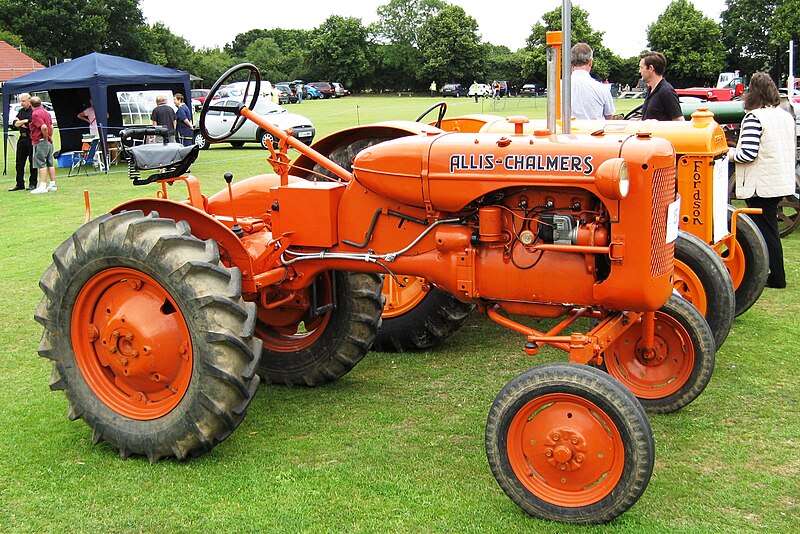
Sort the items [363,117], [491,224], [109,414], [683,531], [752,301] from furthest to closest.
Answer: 1. [363,117]
2. [752,301]
3. [109,414]
4. [491,224]
5. [683,531]

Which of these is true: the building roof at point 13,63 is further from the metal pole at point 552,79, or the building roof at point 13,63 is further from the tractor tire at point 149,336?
the metal pole at point 552,79

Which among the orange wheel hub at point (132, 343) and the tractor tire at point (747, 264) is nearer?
the orange wheel hub at point (132, 343)

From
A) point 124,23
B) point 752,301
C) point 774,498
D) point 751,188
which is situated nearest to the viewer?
point 774,498

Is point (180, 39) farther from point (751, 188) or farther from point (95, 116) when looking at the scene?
point (751, 188)

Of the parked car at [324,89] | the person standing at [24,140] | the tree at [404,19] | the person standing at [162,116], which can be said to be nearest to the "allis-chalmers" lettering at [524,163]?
the person standing at [24,140]

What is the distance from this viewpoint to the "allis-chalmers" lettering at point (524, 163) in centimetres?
352

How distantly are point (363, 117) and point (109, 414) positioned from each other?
99.3 feet

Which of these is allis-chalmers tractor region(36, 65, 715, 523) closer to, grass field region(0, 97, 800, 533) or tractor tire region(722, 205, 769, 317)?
grass field region(0, 97, 800, 533)

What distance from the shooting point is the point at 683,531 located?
128 inches

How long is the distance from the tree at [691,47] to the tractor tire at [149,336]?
2339 inches

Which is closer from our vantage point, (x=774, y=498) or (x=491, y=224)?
(x=774, y=498)

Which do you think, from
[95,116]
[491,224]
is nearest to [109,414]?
[491,224]

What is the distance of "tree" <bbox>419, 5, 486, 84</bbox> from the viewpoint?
70.9m

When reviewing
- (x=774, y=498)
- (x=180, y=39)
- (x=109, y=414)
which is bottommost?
(x=774, y=498)
